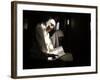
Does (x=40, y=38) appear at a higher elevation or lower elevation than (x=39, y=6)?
lower

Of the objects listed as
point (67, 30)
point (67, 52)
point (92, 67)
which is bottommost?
point (92, 67)

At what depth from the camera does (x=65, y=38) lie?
70.8 inches

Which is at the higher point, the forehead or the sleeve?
the forehead

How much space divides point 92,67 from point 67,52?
0.24m

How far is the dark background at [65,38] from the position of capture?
1.67 metres

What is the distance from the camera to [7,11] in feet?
5.39

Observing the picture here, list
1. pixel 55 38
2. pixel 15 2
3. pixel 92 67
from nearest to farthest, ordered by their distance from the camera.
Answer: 1. pixel 15 2
2. pixel 55 38
3. pixel 92 67

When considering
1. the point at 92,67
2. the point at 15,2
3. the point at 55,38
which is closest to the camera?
the point at 15,2

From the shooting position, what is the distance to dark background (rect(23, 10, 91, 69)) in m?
1.67

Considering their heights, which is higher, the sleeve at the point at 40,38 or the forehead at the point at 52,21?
the forehead at the point at 52,21

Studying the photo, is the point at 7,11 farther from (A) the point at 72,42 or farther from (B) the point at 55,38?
(A) the point at 72,42

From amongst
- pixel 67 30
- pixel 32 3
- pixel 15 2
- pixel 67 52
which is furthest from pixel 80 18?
pixel 15 2

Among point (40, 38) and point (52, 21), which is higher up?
point (52, 21)

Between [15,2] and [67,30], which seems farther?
[67,30]
